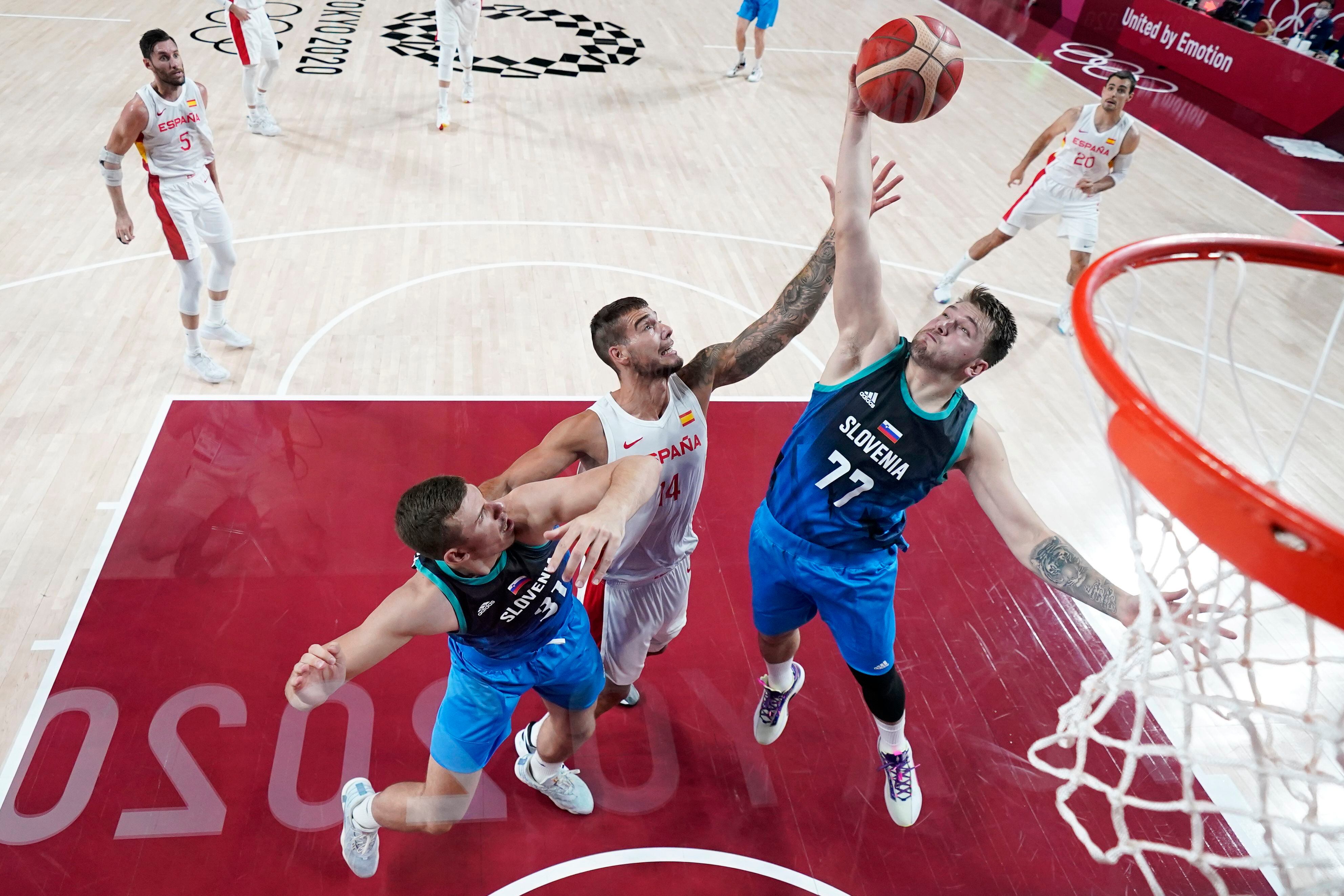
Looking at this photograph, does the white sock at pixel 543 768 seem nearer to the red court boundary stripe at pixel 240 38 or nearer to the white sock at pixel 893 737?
the white sock at pixel 893 737

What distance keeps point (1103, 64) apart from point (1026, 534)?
13.9 meters

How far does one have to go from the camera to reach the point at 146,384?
588 centimetres

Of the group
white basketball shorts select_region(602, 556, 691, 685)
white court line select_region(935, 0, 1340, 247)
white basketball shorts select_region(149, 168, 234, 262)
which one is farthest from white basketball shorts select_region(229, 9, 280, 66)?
white court line select_region(935, 0, 1340, 247)

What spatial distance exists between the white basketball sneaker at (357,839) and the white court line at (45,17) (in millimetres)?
12593

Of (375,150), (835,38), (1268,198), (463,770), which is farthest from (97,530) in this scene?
(835,38)

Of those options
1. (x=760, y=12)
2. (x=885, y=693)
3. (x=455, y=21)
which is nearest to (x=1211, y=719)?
(x=885, y=693)

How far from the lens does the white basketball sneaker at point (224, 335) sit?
6148mm

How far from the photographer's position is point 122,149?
5.31 metres

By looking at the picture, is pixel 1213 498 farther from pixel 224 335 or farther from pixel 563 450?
pixel 224 335

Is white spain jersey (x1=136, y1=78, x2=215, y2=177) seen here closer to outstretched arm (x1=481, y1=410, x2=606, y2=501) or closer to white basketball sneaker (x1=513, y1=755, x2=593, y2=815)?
outstretched arm (x1=481, y1=410, x2=606, y2=501)

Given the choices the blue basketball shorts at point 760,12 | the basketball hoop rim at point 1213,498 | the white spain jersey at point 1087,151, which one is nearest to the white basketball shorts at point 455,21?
the blue basketball shorts at point 760,12

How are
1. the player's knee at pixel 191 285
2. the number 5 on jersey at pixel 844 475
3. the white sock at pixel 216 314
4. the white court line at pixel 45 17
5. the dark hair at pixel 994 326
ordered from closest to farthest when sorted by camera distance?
the dark hair at pixel 994 326 < the number 5 on jersey at pixel 844 475 < the player's knee at pixel 191 285 < the white sock at pixel 216 314 < the white court line at pixel 45 17

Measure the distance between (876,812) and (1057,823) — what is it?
742mm

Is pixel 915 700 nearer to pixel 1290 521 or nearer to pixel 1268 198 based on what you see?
pixel 1290 521
